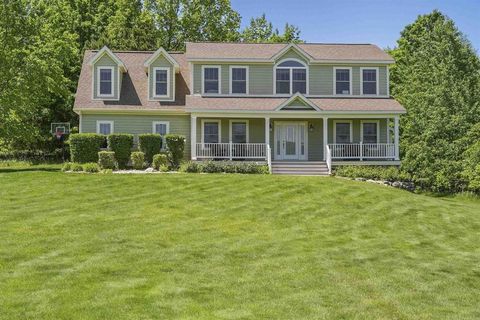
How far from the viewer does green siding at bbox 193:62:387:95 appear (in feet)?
94.7

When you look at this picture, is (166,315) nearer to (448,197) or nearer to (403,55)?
(448,197)

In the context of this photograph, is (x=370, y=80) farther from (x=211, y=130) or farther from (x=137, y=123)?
(x=137, y=123)

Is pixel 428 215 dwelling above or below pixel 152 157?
below

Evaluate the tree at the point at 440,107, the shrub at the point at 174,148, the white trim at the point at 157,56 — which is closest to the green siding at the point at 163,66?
the white trim at the point at 157,56

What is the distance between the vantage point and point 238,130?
28625 millimetres

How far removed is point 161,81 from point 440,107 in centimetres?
1480

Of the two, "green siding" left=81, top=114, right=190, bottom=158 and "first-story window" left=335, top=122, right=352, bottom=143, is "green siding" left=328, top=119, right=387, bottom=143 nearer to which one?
Result: "first-story window" left=335, top=122, right=352, bottom=143

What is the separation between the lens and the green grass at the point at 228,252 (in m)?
7.57

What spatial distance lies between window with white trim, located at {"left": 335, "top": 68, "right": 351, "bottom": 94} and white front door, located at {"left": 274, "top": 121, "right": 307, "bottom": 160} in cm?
283

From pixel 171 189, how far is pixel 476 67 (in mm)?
21545

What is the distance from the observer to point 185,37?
158 ft

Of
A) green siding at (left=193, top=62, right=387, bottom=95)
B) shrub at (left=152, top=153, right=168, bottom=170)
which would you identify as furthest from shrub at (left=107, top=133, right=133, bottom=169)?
green siding at (left=193, top=62, right=387, bottom=95)

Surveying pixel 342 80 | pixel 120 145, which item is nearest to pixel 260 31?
pixel 342 80

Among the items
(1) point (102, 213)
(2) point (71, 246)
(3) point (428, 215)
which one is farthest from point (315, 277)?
(3) point (428, 215)
